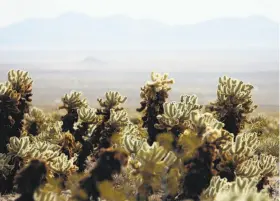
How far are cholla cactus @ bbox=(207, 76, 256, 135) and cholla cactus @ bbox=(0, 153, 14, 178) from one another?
5510mm

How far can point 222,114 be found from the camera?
1468 cm

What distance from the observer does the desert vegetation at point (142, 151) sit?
8.65m

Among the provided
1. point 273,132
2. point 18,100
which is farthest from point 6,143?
A: point 273,132

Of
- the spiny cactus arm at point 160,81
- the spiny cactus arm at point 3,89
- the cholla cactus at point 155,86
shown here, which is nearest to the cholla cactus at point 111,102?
the cholla cactus at point 155,86

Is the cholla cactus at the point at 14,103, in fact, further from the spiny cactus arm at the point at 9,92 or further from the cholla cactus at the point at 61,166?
the cholla cactus at the point at 61,166

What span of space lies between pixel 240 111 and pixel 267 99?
389ft

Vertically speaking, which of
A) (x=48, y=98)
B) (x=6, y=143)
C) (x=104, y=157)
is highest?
(x=104, y=157)

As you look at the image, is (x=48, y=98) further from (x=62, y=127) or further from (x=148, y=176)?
(x=148, y=176)

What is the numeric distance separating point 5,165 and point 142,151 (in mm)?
5739

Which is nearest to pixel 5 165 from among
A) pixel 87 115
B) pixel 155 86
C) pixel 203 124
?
pixel 87 115

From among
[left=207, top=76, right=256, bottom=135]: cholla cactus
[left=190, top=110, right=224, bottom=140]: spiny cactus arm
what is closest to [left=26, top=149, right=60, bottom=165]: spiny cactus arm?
[left=190, top=110, right=224, bottom=140]: spiny cactus arm

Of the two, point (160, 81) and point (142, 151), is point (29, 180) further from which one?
point (160, 81)

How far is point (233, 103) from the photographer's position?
14547mm

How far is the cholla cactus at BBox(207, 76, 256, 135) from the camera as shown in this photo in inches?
569
